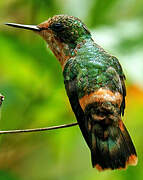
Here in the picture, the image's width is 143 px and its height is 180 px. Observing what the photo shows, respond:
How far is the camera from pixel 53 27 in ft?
10.7

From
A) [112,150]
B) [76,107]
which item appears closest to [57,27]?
[76,107]

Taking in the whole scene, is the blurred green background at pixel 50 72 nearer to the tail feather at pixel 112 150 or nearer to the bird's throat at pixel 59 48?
the bird's throat at pixel 59 48

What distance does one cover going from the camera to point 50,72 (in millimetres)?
3494

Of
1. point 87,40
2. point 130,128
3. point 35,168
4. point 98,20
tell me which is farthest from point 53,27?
point 35,168

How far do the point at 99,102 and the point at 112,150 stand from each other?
27 cm

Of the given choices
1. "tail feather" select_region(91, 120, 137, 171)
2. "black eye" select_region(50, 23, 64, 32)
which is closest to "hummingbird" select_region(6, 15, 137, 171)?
"tail feather" select_region(91, 120, 137, 171)

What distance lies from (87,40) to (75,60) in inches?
14.0

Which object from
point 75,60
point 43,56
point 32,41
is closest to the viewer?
point 75,60

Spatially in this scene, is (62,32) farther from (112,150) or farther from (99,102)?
(112,150)

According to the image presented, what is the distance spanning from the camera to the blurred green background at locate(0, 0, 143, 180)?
3.39m

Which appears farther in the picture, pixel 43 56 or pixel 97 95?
pixel 43 56

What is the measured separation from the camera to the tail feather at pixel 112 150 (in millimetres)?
2582

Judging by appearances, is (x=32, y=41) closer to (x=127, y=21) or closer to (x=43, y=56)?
(x=43, y=56)

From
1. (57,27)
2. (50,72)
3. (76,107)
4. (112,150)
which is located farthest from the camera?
(50,72)
